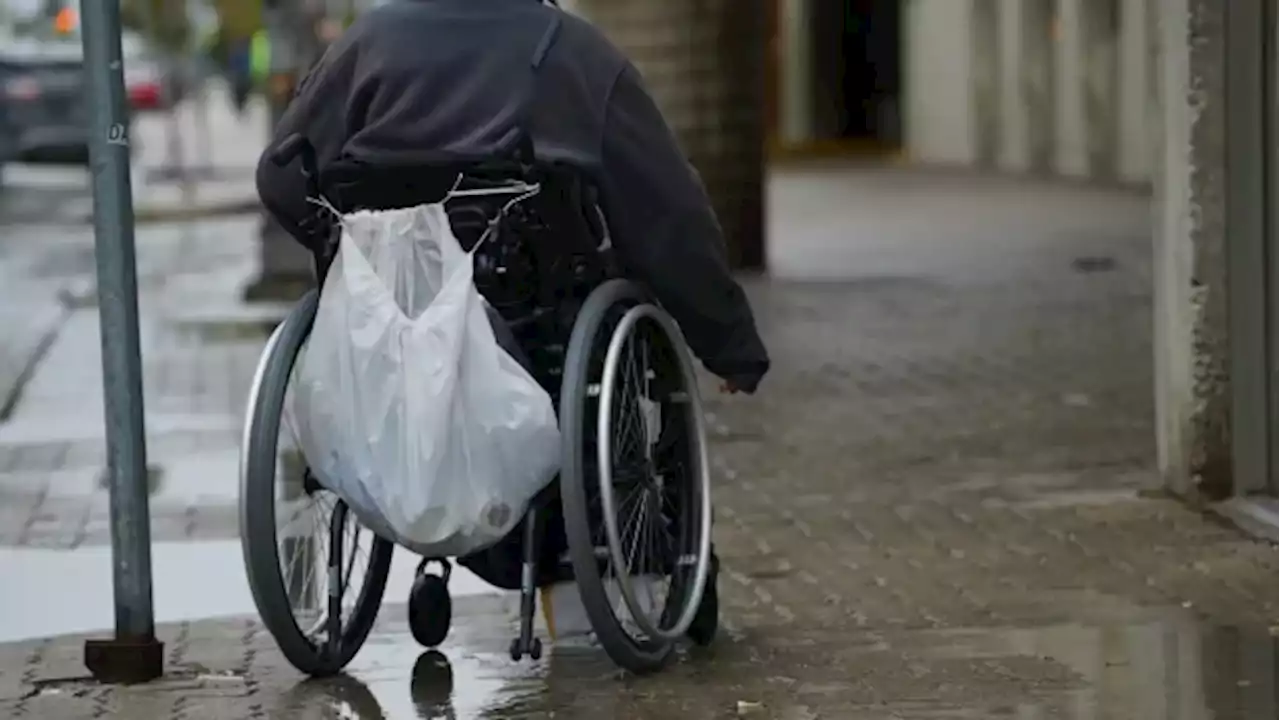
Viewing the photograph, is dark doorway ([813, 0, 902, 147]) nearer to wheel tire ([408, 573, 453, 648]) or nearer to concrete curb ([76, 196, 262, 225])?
concrete curb ([76, 196, 262, 225])

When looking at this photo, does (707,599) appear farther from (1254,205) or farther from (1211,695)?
(1254,205)

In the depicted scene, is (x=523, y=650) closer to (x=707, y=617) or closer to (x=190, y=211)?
(x=707, y=617)

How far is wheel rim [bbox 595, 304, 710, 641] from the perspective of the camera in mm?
5504

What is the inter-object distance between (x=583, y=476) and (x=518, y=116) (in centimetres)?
81

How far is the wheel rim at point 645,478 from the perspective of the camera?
5.50 m

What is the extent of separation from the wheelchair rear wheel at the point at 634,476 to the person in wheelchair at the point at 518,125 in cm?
15

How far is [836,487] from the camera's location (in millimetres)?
8711

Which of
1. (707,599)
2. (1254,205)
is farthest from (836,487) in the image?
(707,599)

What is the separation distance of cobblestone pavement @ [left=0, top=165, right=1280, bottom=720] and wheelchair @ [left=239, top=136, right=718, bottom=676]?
0.15m

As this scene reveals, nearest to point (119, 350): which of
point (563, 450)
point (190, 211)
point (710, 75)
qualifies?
point (563, 450)

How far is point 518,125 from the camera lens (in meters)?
5.63

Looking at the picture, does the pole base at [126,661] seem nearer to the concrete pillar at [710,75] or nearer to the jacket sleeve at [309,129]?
the jacket sleeve at [309,129]

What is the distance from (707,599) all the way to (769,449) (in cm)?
346

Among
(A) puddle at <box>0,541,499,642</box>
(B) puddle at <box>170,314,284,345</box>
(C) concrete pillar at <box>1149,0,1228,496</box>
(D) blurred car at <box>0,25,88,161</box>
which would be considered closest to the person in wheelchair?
(A) puddle at <box>0,541,499,642</box>
